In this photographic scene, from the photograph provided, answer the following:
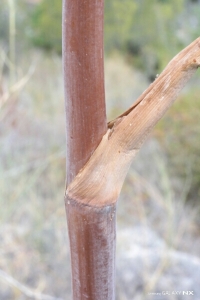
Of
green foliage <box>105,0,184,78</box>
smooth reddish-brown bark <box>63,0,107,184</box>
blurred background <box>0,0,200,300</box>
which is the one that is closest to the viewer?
smooth reddish-brown bark <box>63,0,107,184</box>

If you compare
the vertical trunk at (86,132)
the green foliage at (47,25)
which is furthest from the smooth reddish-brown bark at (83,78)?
the green foliage at (47,25)

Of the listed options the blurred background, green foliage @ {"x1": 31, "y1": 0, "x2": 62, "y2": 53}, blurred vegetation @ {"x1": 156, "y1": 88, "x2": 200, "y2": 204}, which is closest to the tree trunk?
the blurred background

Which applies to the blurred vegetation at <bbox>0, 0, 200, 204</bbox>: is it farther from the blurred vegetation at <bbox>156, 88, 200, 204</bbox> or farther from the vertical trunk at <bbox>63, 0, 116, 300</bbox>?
the vertical trunk at <bbox>63, 0, 116, 300</bbox>

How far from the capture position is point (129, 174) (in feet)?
5.18

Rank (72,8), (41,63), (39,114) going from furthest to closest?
(41,63) < (39,114) < (72,8)

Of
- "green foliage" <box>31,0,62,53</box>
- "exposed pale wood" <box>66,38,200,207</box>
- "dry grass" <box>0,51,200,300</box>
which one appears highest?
"green foliage" <box>31,0,62,53</box>

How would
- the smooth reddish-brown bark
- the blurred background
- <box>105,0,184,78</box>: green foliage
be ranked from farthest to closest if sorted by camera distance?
<box>105,0,184,78</box>: green foliage → the blurred background → the smooth reddish-brown bark

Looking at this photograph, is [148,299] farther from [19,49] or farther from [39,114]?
[19,49]

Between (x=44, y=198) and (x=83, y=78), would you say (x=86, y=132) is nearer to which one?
(x=83, y=78)

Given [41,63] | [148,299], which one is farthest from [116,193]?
[41,63]

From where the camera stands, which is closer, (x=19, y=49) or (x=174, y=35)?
(x=174, y=35)

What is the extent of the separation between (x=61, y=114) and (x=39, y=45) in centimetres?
171

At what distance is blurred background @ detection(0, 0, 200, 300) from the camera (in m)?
0.86

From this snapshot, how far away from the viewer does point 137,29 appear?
133 inches
